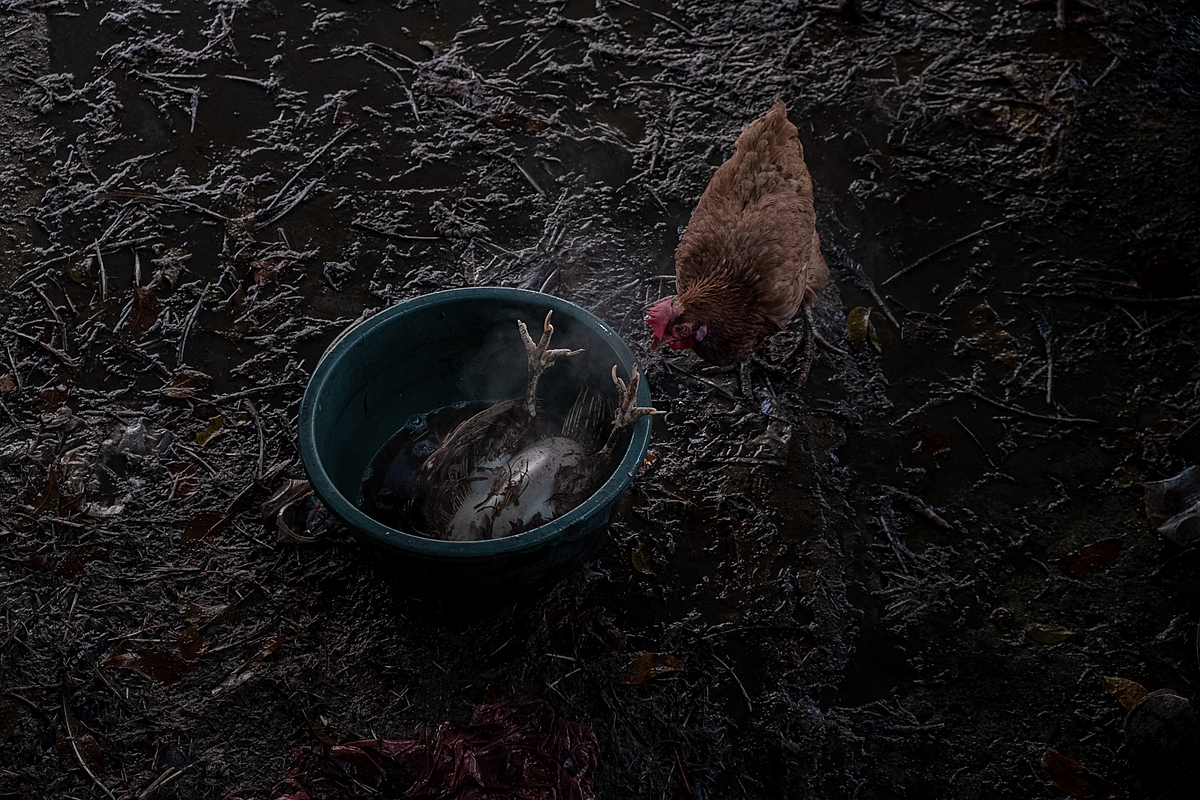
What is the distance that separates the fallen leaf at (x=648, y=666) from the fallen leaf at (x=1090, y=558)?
62.8 inches

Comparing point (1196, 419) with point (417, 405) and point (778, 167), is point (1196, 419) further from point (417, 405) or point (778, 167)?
point (417, 405)

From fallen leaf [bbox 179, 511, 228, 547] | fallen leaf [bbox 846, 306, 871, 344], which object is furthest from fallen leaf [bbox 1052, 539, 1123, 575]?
fallen leaf [bbox 179, 511, 228, 547]

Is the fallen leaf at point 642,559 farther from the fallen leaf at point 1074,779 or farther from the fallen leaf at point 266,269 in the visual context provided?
the fallen leaf at point 266,269

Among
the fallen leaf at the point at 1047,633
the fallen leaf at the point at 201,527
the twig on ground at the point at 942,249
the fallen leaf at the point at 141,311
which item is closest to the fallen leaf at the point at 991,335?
the twig on ground at the point at 942,249

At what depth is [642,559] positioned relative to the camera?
2.70 meters

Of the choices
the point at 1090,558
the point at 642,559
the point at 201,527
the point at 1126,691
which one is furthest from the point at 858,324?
the point at 201,527

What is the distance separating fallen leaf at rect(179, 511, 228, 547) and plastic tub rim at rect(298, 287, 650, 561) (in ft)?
3.12

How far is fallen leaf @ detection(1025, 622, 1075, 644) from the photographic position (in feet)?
8.60

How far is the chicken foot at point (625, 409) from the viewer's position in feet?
6.93

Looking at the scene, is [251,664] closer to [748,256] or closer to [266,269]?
[266,269]

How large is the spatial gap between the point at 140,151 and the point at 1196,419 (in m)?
5.17

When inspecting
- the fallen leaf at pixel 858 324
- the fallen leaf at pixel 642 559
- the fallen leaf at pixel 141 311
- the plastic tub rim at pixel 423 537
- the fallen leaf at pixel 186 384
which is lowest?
the fallen leaf at pixel 642 559

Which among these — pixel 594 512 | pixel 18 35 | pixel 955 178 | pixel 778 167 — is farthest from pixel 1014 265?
pixel 18 35

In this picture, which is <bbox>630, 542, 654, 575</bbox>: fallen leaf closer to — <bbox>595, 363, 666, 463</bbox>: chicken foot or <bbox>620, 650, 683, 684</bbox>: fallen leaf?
<bbox>620, 650, 683, 684</bbox>: fallen leaf
